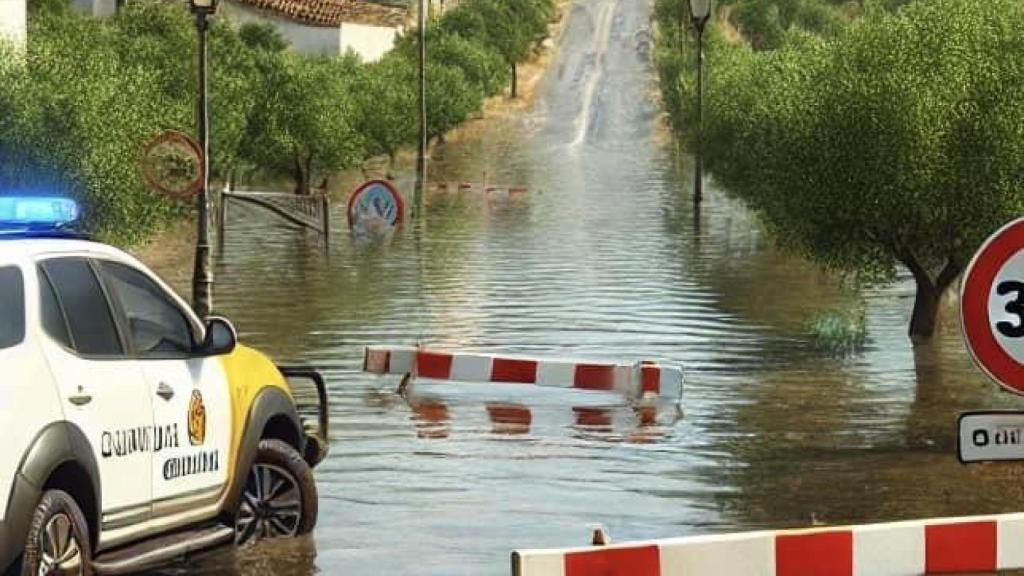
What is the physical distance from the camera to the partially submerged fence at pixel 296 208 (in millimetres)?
46438

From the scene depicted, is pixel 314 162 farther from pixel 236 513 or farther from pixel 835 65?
pixel 236 513

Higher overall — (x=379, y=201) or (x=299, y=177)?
(x=379, y=201)

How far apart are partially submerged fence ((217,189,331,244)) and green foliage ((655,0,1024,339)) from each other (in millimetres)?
20319

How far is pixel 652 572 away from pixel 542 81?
137 meters

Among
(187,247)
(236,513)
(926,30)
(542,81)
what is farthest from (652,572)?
(542,81)

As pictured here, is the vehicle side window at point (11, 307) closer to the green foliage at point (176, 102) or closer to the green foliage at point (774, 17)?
the green foliage at point (176, 102)

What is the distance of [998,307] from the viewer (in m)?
7.86

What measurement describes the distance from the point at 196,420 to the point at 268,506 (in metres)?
1.60

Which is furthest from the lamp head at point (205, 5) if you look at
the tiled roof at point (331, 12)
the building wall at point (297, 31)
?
the tiled roof at point (331, 12)

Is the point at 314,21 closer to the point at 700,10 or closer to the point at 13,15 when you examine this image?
the point at 700,10

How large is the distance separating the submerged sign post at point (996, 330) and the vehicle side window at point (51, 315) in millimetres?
3559

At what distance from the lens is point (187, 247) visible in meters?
43.1

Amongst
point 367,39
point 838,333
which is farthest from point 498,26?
point 838,333

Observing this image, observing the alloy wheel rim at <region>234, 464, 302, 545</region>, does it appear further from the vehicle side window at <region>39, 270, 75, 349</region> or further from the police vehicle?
the vehicle side window at <region>39, 270, 75, 349</region>
